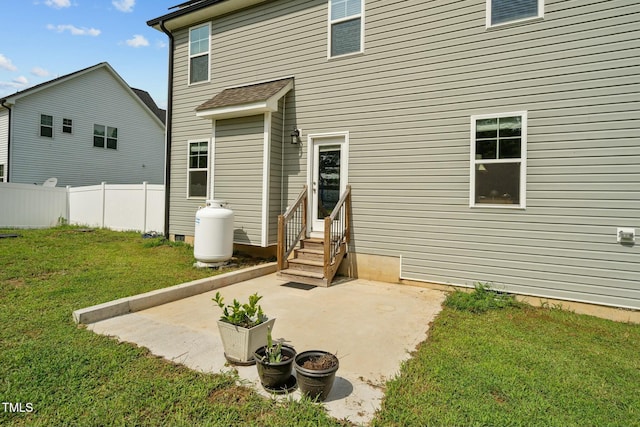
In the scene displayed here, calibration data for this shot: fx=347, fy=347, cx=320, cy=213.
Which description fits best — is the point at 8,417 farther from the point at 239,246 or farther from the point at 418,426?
the point at 239,246

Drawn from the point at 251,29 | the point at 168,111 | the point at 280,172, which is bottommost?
the point at 280,172

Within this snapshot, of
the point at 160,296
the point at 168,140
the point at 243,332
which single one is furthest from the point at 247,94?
the point at 243,332

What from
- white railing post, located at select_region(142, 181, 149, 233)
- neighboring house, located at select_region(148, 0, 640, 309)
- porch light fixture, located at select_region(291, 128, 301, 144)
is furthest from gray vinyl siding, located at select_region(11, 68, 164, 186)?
porch light fixture, located at select_region(291, 128, 301, 144)

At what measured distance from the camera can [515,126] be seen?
501 centimetres

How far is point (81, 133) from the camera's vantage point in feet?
52.4

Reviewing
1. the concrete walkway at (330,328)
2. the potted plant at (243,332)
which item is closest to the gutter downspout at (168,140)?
the concrete walkway at (330,328)

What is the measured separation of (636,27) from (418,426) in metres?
5.48

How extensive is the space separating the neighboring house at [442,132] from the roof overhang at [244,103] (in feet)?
0.15

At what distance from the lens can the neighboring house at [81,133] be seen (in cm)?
1427

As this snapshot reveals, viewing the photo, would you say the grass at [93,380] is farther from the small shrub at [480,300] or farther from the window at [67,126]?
the window at [67,126]

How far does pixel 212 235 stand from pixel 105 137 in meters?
14.1

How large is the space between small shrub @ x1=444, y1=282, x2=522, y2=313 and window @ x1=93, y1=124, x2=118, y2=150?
17.6 metres

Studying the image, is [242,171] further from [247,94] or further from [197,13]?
[197,13]

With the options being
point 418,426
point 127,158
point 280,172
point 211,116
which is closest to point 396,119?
point 280,172
